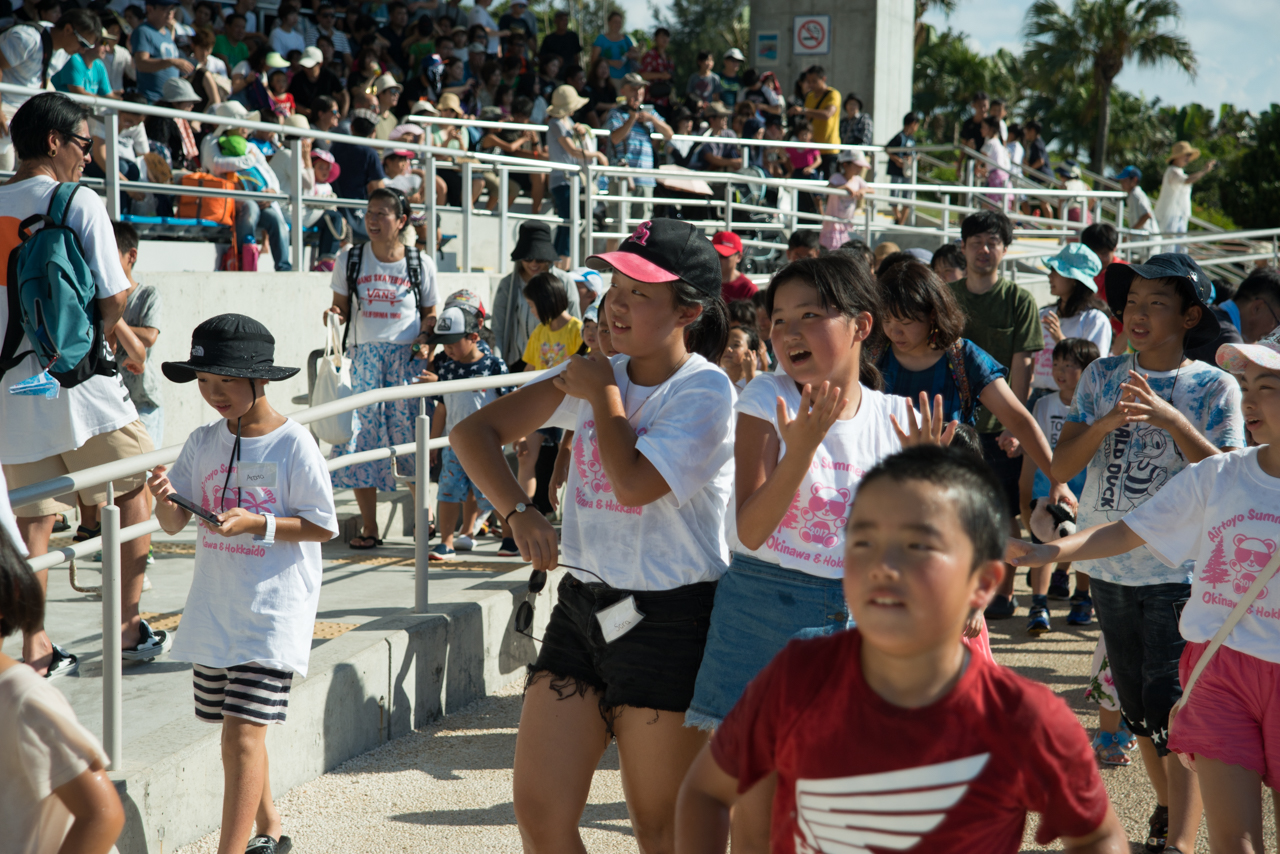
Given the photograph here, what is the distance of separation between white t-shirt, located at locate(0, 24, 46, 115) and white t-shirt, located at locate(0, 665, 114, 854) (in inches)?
287

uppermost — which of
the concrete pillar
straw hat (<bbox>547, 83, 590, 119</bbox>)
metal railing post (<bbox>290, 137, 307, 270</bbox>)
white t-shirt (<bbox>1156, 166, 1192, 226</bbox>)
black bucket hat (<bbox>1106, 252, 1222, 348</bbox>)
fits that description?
the concrete pillar

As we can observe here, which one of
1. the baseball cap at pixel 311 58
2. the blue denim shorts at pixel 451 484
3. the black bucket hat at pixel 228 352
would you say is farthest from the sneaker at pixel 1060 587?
the baseball cap at pixel 311 58

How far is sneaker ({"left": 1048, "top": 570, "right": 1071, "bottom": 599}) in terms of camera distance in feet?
22.7

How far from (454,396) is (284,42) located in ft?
28.9

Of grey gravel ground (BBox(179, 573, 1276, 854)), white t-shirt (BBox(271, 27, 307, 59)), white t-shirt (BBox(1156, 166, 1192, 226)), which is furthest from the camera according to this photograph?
white t-shirt (BBox(1156, 166, 1192, 226))

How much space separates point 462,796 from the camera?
417cm

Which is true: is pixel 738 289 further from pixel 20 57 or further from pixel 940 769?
pixel 940 769

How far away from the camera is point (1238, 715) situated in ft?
9.48

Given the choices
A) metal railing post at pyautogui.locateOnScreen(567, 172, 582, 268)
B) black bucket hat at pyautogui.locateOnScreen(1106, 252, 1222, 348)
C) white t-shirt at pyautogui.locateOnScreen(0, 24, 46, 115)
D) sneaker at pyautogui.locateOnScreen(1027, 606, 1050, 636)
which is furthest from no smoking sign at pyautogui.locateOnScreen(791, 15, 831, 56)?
black bucket hat at pyautogui.locateOnScreen(1106, 252, 1222, 348)

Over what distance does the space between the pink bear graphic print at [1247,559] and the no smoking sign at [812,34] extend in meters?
20.7

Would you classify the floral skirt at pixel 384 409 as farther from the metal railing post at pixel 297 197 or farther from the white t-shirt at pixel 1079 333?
the white t-shirt at pixel 1079 333

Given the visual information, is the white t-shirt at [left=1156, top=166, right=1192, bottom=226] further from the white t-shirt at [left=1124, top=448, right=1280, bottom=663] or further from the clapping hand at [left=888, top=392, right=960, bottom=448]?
the clapping hand at [left=888, top=392, right=960, bottom=448]

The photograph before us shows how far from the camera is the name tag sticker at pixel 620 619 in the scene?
2.81 meters

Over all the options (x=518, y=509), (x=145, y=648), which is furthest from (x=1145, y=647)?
(x=145, y=648)
